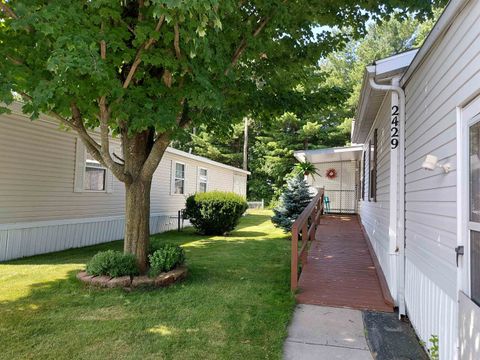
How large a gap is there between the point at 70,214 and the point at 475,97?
9.31m

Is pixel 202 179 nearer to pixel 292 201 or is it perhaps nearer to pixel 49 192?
pixel 292 201

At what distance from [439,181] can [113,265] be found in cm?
458

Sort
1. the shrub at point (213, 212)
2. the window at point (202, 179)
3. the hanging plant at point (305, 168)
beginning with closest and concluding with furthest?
the shrub at point (213, 212) < the hanging plant at point (305, 168) < the window at point (202, 179)

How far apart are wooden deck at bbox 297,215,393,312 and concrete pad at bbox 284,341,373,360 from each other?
1286 millimetres

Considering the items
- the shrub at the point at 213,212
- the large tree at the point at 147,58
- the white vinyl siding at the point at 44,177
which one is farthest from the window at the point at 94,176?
the large tree at the point at 147,58

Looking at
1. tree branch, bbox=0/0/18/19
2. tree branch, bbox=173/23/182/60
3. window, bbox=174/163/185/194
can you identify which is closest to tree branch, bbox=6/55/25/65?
tree branch, bbox=0/0/18/19

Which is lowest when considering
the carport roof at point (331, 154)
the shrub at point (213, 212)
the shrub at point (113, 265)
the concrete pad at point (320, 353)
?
the concrete pad at point (320, 353)

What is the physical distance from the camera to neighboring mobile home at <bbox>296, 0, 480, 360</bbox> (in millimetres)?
2584

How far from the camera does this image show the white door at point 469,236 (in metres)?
2.46

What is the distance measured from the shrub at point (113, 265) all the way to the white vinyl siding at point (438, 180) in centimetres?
394

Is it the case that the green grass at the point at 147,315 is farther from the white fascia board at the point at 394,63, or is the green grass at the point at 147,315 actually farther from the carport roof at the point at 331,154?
the carport roof at the point at 331,154

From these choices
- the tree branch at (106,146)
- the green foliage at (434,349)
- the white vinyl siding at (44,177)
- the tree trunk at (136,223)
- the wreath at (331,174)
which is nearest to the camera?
the green foliage at (434,349)

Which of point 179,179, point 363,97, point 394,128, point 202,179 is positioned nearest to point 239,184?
point 202,179

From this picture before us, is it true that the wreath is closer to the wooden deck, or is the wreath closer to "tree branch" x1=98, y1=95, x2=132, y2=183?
the wooden deck
